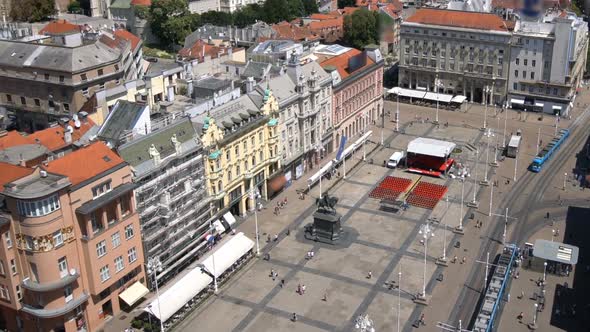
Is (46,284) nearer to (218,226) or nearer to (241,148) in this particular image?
(218,226)

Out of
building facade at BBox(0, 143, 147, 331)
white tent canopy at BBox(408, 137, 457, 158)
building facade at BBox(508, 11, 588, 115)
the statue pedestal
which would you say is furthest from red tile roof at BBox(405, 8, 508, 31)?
building facade at BBox(0, 143, 147, 331)

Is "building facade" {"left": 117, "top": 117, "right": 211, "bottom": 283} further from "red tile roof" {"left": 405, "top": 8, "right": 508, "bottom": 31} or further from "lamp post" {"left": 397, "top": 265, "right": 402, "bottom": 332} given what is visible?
"red tile roof" {"left": 405, "top": 8, "right": 508, "bottom": 31}

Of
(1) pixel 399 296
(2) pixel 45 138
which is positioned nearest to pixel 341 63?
(1) pixel 399 296

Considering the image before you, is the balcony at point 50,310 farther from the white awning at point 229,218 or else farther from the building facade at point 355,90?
the building facade at point 355,90

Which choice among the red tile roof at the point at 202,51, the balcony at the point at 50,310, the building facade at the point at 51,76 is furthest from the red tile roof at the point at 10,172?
the red tile roof at the point at 202,51

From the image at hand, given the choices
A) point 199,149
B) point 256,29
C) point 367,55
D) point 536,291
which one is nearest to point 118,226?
point 199,149
